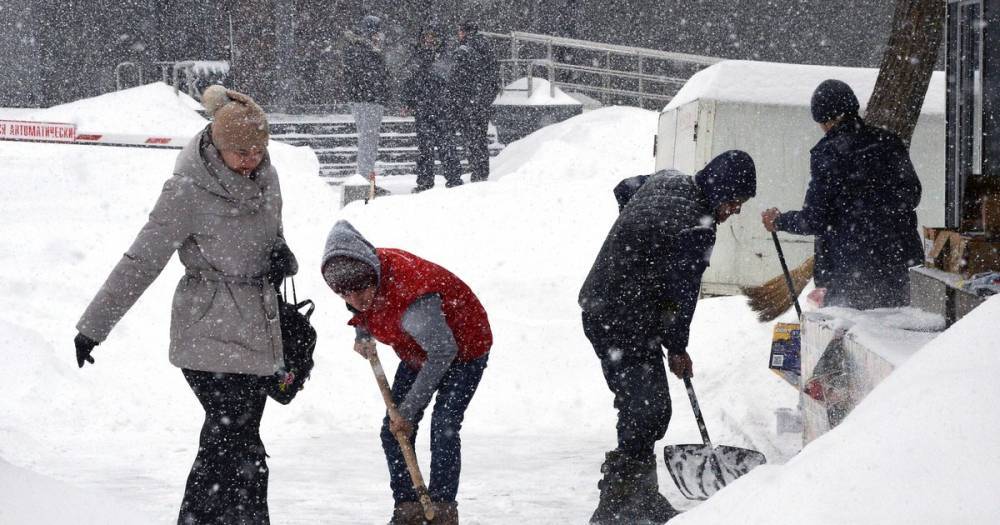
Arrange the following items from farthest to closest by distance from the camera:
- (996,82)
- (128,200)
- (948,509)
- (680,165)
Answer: (128,200) → (680,165) → (996,82) → (948,509)

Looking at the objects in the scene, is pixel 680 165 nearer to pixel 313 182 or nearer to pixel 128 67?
pixel 313 182

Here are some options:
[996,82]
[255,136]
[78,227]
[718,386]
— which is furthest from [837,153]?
[78,227]

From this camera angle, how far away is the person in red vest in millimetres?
4152

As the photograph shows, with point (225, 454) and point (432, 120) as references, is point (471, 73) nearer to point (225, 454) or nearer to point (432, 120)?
point (432, 120)

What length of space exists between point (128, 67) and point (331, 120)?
3.90m

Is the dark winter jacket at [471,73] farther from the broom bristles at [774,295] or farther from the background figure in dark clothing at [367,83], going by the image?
the broom bristles at [774,295]

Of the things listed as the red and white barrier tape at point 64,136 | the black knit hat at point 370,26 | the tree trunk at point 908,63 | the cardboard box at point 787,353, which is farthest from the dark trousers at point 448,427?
the black knit hat at point 370,26

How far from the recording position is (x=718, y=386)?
25.7 feet

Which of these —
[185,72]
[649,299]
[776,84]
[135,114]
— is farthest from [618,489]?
[185,72]

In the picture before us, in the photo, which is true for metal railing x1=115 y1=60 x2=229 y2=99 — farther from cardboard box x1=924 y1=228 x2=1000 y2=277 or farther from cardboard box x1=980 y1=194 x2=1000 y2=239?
cardboard box x1=980 y1=194 x2=1000 y2=239

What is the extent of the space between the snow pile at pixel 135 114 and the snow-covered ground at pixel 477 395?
0.29m

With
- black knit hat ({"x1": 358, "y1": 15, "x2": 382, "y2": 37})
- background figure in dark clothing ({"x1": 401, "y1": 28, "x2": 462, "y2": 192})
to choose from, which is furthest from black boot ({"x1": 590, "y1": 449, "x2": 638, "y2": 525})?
black knit hat ({"x1": 358, "y1": 15, "x2": 382, "y2": 37})

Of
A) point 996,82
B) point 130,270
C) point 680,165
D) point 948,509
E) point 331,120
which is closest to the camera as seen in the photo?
point 948,509

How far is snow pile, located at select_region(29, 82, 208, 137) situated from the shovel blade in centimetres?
1155
